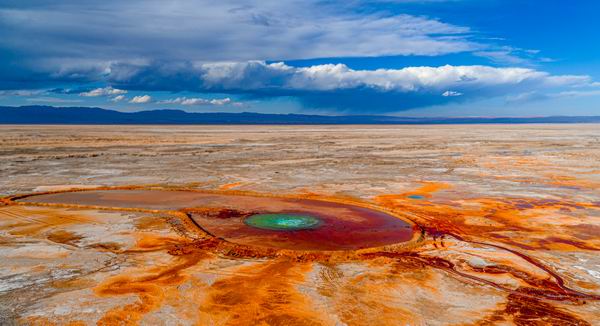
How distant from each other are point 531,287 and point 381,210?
6538mm

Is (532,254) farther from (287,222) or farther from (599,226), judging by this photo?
(287,222)

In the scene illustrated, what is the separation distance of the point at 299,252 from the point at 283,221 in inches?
117

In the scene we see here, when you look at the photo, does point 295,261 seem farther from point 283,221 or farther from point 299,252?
point 283,221

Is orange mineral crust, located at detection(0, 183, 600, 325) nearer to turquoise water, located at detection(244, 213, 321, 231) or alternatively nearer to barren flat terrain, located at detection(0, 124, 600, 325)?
barren flat terrain, located at detection(0, 124, 600, 325)

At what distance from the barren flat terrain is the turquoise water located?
0.19 feet

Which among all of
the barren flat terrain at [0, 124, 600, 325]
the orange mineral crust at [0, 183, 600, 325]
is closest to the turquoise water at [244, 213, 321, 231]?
the barren flat terrain at [0, 124, 600, 325]

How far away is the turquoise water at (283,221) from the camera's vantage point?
11.5m

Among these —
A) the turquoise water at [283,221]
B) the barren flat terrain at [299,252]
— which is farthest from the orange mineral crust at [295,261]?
the turquoise water at [283,221]

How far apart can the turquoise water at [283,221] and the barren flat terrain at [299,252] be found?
6 centimetres

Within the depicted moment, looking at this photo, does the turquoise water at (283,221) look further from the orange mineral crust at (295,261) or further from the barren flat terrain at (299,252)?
the orange mineral crust at (295,261)

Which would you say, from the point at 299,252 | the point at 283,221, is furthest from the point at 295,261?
the point at 283,221

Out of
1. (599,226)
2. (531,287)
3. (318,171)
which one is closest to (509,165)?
(318,171)

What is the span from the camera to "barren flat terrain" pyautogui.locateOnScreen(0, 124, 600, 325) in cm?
646

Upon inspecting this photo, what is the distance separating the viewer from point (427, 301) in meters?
6.82
